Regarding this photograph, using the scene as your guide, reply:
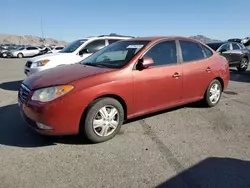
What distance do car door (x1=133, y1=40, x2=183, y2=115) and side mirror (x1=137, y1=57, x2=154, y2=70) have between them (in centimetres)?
8

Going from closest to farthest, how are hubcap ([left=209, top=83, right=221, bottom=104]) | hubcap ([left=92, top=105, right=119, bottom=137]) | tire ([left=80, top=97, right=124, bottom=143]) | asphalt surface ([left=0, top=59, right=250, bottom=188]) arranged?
asphalt surface ([left=0, top=59, right=250, bottom=188]) < tire ([left=80, top=97, right=124, bottom=143]) < hubcap ([left=92, top=105, right=119, bottom=137]) < hubcap ([left=209, top=83, right=221, bottom=104])

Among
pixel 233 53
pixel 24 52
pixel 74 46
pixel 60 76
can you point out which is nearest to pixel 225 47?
pixel 233 53

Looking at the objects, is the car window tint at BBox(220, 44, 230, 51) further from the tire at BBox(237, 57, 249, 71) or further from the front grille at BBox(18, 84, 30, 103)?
the front grille at BBox(18, 84, 30, 103)

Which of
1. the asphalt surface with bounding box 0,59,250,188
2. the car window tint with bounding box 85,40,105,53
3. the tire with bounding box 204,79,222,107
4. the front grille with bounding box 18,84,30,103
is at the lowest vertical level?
the asphalt surface with bounding box 0,59,250,188

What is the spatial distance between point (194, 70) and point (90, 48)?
15.2ft

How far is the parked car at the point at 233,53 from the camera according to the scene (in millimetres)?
11617

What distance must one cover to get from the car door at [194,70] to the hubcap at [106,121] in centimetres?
169

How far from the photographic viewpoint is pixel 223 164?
311 centimetres

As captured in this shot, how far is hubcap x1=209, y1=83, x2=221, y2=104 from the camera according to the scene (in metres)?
5.49

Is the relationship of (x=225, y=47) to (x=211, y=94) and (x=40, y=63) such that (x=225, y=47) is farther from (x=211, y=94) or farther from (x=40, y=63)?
(x=40, y=63)

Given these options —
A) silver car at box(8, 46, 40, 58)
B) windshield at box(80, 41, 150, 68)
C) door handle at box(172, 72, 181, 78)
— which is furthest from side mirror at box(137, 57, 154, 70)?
silver car at box(8, 46, 40, 58)

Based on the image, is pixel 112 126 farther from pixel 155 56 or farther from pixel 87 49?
pixel 87 49

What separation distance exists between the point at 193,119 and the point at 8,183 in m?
3.42

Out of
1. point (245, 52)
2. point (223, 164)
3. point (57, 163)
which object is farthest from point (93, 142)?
point (245, 52)
